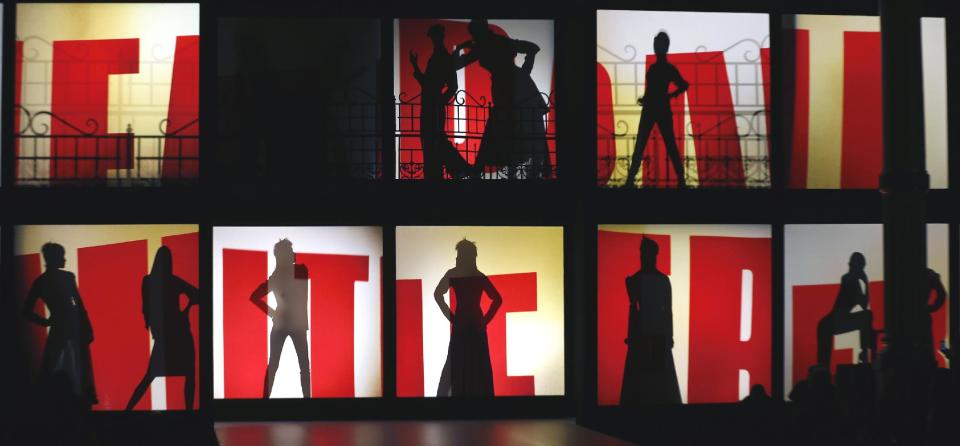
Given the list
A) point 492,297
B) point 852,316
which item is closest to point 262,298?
point 492,297

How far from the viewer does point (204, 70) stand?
9102 millimetres

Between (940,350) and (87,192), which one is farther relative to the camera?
(940,350)

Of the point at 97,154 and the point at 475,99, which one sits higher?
the point at 475,99

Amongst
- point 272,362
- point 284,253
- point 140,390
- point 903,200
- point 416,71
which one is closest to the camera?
point 903,200

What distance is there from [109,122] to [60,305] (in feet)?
6.41

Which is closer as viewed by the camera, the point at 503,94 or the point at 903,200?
the point at 903,200

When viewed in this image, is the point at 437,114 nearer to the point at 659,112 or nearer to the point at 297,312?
the point at 659,112

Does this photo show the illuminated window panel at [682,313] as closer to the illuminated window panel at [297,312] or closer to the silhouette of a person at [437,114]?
the silhouette of a person at [437,114]

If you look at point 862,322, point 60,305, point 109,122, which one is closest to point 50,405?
point 60,305

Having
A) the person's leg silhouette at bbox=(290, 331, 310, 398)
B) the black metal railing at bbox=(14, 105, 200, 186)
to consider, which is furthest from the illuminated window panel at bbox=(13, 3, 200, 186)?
the person's leg silhouette at bbox=(290, 331, 310, 398)

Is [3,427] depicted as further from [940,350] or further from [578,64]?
[940,350]

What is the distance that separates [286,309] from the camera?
9.52 meters

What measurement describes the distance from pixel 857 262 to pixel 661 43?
325 centimetres

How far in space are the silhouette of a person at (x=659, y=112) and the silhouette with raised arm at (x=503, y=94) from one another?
1.10 m
